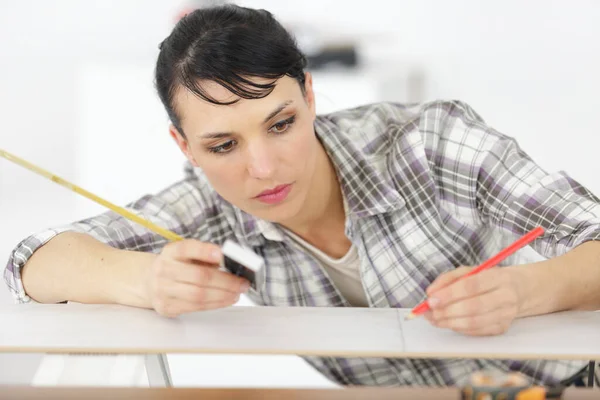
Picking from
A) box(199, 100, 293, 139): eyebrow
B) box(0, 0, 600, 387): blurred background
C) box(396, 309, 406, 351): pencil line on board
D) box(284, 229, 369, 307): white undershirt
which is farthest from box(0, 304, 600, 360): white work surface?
box(0, 0, 600, 387): blurred background

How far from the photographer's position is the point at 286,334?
996 mm

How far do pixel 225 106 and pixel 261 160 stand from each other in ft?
0.33

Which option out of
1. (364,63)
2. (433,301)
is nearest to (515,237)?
(433,301)

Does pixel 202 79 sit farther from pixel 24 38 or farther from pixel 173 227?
pixel 24 38

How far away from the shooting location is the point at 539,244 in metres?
1.27

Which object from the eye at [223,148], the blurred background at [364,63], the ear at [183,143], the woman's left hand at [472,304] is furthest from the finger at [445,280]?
the blurred background at [364,63]

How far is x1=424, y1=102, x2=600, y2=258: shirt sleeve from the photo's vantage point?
3.89 ft

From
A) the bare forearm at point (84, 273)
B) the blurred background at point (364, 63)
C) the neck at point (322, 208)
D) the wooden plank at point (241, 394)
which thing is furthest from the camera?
the blurred background at point (364, 63)

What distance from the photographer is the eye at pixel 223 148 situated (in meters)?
1.24

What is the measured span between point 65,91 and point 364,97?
2.12 m

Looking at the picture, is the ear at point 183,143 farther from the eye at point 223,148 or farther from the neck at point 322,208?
the neck at point 322,208

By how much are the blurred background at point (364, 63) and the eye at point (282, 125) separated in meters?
2.50

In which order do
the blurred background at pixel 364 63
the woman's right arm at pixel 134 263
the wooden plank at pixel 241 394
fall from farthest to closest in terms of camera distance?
the blurred background at pixel 364 63
the woman's right arm at pixel 134 263
the wooden plank at pixel 241 394

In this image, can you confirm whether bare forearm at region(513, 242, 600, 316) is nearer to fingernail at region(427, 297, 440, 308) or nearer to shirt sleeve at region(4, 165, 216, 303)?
fingernail at region(427, 297, 440, 308)
